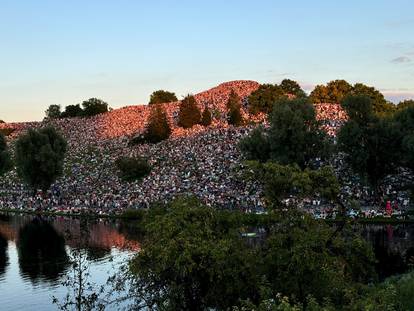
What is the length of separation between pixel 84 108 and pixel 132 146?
61.6 m

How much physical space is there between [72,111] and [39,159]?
301 ft

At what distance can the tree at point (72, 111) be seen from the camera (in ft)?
610

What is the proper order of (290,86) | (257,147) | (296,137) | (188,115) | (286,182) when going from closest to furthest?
(286,182), (296,137), (257,147), (188,115), (290,86)

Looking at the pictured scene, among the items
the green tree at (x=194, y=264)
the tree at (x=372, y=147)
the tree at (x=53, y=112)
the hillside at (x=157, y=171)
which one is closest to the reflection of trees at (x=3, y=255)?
the hillside at (x=157, y=171)

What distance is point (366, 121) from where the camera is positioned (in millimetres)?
85000

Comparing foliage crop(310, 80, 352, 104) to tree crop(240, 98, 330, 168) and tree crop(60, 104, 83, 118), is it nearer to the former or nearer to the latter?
tree crop(240, 98, 330, 168)

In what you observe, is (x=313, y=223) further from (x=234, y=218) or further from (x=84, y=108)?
(x=84, y=108)

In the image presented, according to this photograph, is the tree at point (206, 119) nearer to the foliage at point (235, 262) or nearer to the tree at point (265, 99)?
the tree at point (265, 99)

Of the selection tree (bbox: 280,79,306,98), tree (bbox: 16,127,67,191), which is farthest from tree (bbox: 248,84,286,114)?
tree (bbox: 16,127,67,191)

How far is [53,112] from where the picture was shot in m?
195

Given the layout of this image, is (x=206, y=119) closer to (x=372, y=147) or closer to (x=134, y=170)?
(x=134, y=170)

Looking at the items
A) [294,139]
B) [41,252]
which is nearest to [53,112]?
[294,139]

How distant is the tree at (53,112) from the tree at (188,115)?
67.7 meters

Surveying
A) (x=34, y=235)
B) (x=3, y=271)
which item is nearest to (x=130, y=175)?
(x=34, y=235)
